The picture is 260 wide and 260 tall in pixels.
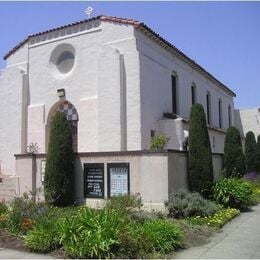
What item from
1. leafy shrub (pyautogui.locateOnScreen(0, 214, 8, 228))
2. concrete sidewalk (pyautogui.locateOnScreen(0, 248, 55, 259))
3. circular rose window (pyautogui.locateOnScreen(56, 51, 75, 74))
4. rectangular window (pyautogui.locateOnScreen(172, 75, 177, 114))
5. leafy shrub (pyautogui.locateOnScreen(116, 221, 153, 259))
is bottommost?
concrete sidewalk (pyautogui.locateOnScreen(0, 248, 55, 259))

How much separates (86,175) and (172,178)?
3451mm

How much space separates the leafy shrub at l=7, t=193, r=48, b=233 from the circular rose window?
46.7ft

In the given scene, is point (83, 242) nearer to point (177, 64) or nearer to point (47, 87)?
point (47, 87)

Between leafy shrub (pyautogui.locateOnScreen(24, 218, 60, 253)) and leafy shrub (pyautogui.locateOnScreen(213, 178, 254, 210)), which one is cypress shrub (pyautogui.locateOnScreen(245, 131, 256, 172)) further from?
leafy shrub (pyautogui.locateOnScreen(24, 218, 60, 253))

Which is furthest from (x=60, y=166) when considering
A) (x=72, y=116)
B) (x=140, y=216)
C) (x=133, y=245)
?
(x=72, y=116)

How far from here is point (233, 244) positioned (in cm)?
984

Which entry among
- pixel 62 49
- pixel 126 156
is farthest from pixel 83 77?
pixel 126 156

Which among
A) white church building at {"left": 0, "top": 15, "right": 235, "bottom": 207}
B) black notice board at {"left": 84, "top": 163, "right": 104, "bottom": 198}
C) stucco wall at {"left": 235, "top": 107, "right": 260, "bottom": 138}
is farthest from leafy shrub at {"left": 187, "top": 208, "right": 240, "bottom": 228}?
stucco wall at {"left": 235, "top": 107, "right": 260, "bottom": 138}

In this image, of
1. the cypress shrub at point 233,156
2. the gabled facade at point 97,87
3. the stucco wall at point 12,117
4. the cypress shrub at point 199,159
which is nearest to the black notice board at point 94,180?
the cypress shrub at point 199,159

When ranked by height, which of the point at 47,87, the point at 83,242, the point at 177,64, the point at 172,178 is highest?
the point at 177,64

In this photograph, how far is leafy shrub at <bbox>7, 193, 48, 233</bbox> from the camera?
10.7 metres

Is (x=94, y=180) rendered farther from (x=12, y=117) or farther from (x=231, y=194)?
(x=12, y=117)

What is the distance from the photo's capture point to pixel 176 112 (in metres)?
26.3

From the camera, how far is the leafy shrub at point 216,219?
39.1ft
